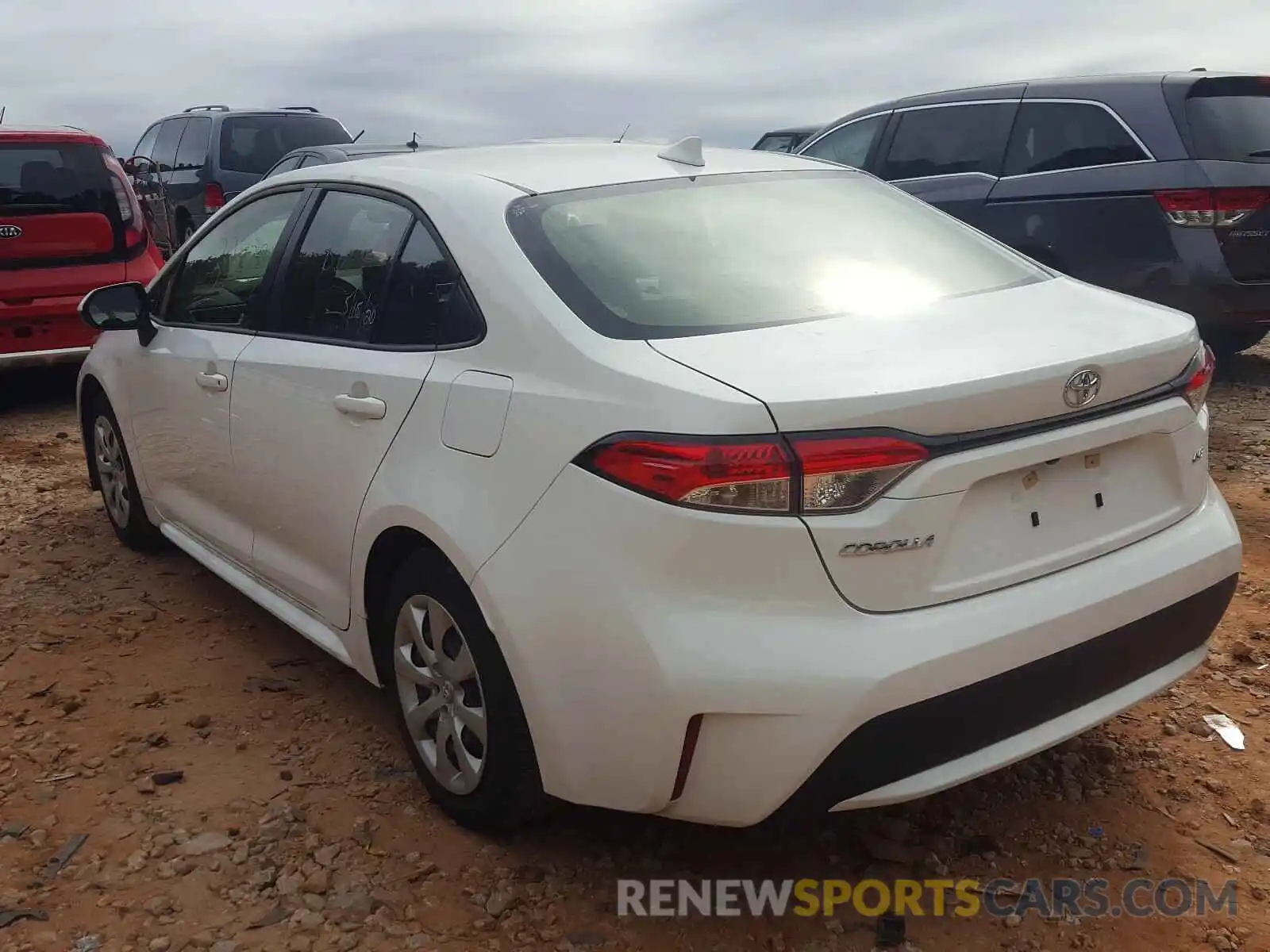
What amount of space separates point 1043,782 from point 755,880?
2.70ft

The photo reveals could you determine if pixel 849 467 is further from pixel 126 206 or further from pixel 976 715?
pixel 126 206

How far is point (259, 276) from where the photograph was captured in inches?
144

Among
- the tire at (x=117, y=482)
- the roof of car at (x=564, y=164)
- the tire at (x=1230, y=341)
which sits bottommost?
the tire at (x=1230, y=341)

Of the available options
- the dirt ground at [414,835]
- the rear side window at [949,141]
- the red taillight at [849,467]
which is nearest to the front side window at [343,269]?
the dirt ground at [414,835]

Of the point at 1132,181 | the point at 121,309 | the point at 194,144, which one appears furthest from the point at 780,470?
the point at 194,144

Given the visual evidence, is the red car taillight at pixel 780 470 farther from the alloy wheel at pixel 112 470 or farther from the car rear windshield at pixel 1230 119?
the car rear windshield at pixel 1230 119

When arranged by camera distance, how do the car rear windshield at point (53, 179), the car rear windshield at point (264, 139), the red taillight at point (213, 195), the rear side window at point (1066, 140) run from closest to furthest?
the rear side window at point (1066, 140) < the car rear windshield at point (53, 179) < the red taillight at point (213, 195) < the car rear windshield at point (264, 139)

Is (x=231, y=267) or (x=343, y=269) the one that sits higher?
(x=343, y=269)

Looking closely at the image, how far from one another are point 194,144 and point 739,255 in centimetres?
1176

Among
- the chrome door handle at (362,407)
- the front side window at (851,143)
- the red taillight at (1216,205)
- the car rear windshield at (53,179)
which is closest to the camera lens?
the chrome door handle at (362,407)

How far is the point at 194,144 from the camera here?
13.0 meters

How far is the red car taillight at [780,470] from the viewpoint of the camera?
6.88 feet

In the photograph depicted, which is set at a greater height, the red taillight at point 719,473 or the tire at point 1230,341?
the red taillight at point 719,473

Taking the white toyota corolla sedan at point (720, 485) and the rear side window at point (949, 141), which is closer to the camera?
the white toyota corolla sedan at point (720, 485)
